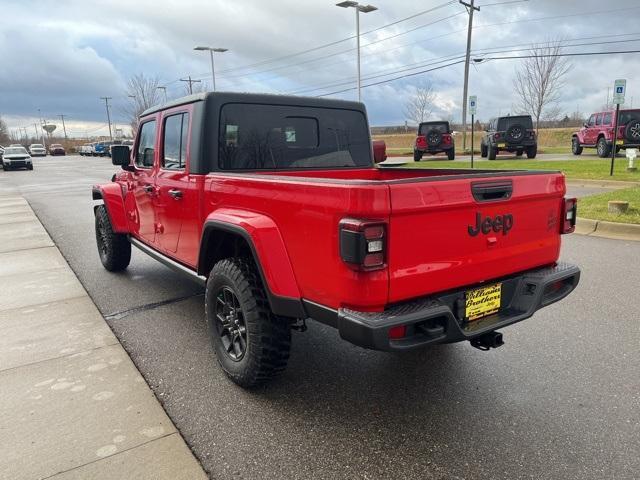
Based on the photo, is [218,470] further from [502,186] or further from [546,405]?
[502,186]

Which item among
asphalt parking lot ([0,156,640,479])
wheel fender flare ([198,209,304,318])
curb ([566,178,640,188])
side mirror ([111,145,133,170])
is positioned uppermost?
side mirror ([111,145,133,170])

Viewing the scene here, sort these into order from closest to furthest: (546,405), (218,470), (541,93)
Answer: (218,470) → (546,405) → (541,93)

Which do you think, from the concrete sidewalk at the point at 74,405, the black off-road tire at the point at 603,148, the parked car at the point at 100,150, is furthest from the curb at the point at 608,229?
the parked car at the point at 100,150

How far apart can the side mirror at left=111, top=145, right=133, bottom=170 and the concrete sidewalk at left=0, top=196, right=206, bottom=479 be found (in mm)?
1459

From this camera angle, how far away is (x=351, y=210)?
2.22 metres

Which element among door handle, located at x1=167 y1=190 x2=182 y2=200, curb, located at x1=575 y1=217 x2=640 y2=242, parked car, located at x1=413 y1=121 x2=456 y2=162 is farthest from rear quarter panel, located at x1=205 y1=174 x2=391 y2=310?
parked car, located at x1=413 y1=121 x2=456 y2=162

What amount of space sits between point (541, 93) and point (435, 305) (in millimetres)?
35342

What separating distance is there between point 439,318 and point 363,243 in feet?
1.97

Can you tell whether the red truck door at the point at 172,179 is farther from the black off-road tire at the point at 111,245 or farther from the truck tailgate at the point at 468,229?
the truck tailgate at the point at 468,229

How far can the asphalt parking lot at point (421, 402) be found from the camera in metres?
2.40

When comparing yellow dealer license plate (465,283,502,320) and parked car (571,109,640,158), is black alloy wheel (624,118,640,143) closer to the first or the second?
parked car (571,109,640,158)

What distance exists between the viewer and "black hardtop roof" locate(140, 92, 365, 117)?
3568 mm

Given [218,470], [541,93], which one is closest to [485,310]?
[218,470]

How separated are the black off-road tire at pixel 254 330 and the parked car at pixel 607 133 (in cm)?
1765
